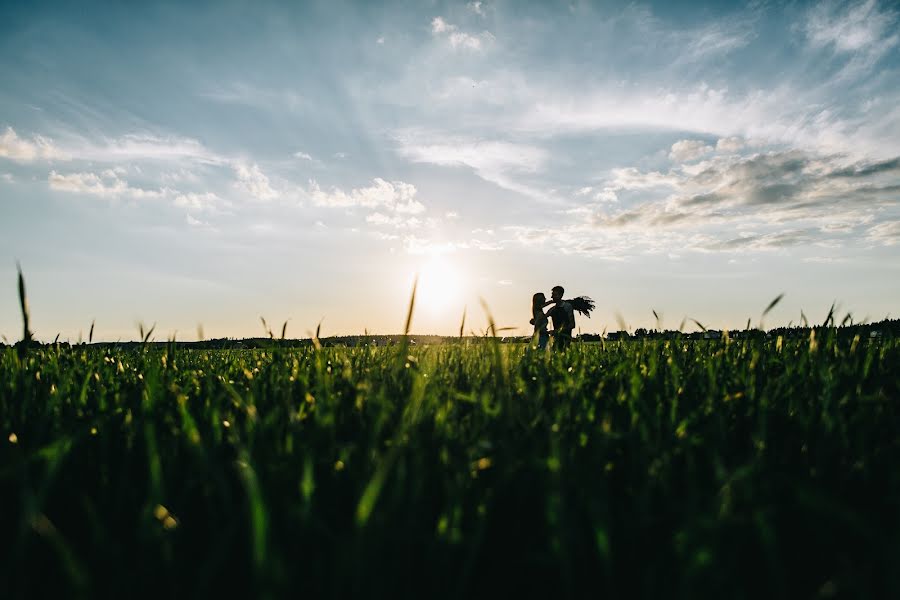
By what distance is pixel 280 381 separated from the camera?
293 cm

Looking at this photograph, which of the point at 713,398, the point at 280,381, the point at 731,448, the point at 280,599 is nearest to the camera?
the point at 280,599

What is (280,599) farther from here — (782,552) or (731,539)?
(782,552)

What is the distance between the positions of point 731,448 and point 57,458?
2031 millimetres

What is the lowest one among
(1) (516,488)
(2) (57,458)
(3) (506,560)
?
(3) (506,560)

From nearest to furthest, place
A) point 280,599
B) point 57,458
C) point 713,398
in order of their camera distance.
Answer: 1. point 280,599
2. point 57,458
3. point 713,398

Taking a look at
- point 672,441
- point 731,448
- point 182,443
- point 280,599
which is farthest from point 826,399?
point 182,443

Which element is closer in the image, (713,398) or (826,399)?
(826,399)

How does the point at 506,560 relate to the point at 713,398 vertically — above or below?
below

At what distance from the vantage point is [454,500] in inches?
47.3

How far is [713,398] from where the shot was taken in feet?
7.81

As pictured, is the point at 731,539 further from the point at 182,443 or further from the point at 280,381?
the point at 280,381

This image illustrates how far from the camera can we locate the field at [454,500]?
103cm

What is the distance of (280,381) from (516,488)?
1813mm

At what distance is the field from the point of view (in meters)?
1.03
